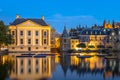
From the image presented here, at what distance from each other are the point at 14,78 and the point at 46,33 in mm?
70859

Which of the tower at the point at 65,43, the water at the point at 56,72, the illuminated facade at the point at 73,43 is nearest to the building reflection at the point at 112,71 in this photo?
the water at the point at 56,72

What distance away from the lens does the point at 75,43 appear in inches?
4801

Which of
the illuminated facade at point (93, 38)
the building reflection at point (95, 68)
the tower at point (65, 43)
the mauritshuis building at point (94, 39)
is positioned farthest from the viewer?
the illuminated facade at point (93, 38)

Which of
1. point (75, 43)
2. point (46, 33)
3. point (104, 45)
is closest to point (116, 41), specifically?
point (104, 45)

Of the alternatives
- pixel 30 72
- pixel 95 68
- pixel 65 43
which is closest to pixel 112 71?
pixel 95 68

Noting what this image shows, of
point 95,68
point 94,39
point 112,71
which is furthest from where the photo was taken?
point 94,39

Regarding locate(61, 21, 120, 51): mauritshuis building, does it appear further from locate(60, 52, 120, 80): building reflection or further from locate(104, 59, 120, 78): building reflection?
locate(104, 59, 120, 78): building reflection

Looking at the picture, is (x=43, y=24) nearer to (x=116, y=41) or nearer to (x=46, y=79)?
(x=116, y=41)

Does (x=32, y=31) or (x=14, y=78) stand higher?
(x=32, y=31)

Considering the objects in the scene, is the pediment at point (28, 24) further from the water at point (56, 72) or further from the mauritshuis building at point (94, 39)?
the water at point (56, 72)

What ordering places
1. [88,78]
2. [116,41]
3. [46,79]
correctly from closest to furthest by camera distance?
[46,79]
[88,78]
[116,41]

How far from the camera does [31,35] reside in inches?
3748

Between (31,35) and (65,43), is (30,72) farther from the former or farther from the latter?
(65,43)

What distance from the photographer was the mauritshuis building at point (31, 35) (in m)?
93.9
